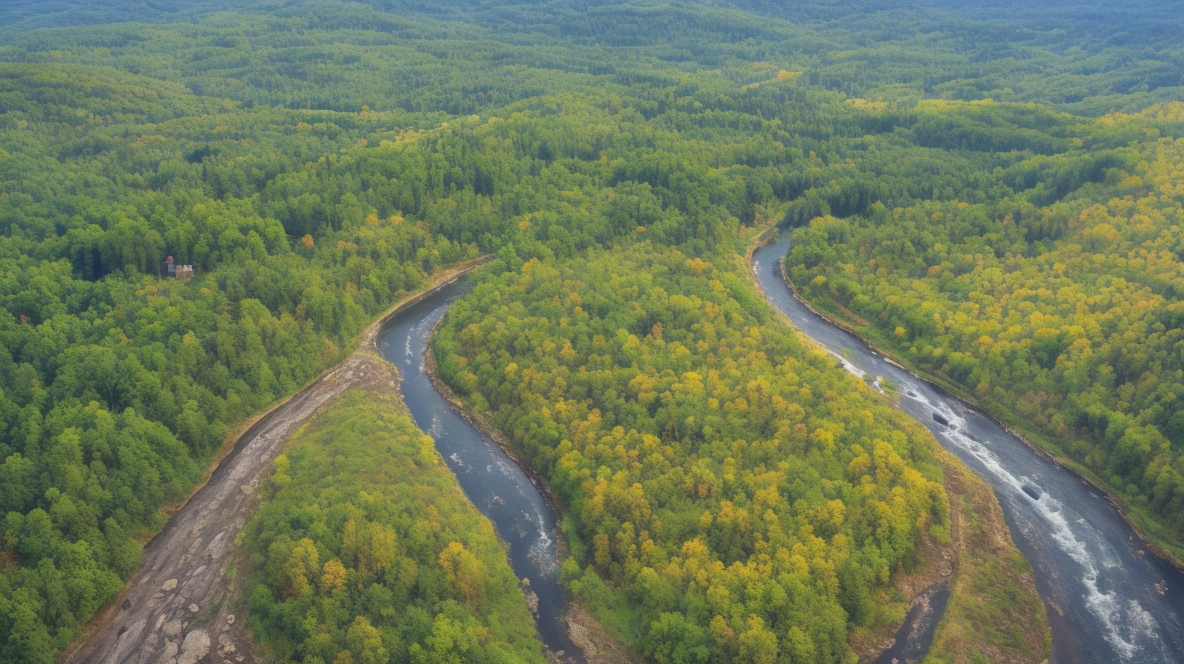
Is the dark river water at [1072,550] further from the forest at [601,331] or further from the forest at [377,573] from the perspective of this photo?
the forest at [377,573]

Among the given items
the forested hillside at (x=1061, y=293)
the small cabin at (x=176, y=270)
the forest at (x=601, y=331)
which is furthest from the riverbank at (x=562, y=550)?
the forested hillside at (x=1061, y=293)

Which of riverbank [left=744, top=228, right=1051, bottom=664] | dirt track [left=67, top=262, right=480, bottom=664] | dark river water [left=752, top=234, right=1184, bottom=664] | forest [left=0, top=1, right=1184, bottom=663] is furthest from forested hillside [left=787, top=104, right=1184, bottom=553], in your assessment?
dirt track [left=67, top=262, right=480, bottom=664]

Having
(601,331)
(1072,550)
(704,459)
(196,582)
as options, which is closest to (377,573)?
(196,582)

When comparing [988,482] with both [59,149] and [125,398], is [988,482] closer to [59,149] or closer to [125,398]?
[125,398]

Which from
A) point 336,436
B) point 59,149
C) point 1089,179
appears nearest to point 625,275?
point 336,436

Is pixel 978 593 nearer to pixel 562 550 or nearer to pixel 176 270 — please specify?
pixel 562 550

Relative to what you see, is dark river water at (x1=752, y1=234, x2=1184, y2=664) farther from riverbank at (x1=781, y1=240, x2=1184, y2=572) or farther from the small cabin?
the small cabin
